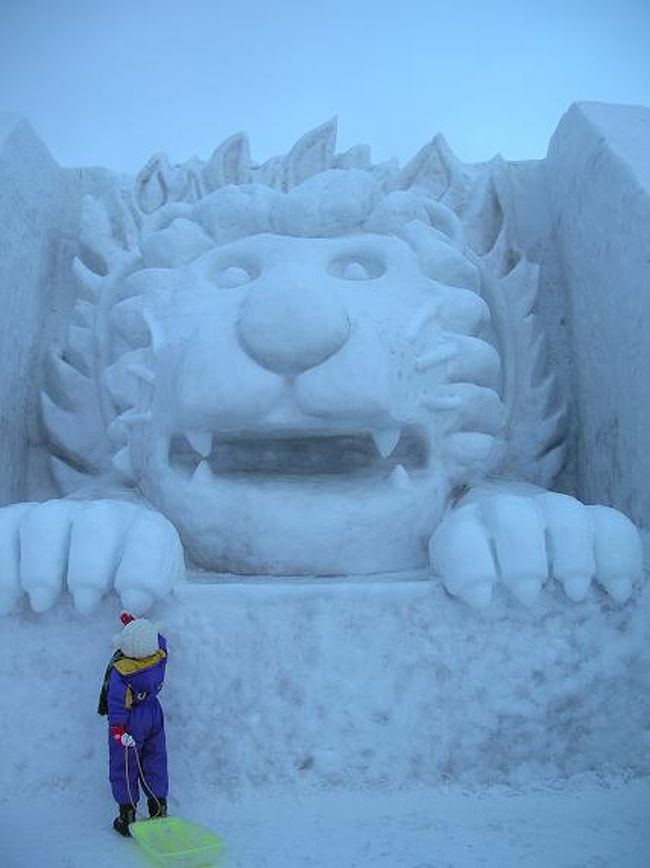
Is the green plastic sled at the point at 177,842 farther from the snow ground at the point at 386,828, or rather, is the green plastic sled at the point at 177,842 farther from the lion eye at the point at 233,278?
the lion eye at the point at 233,278

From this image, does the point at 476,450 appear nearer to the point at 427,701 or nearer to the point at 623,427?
the point at 623,427

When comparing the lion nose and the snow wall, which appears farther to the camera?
the lion nose

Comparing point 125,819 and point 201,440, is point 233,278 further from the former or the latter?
point 125,819

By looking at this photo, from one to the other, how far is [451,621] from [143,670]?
59 centimetres

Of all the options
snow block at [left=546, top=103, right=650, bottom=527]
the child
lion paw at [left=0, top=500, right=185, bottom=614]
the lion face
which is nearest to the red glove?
the child

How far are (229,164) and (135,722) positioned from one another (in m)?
1.99

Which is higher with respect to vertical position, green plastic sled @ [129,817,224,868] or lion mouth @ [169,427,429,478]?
lion mouth @ [169,427,429,478]

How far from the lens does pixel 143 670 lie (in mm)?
1414

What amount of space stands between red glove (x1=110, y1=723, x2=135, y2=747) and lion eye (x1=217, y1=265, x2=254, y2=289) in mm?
1139

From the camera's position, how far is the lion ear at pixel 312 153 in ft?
9.30

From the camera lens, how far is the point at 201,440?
1.88 m

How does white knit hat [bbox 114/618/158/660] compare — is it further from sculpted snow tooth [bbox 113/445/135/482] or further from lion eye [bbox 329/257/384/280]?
lion eye [bbox 329/257/384/280]

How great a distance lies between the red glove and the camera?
139cm

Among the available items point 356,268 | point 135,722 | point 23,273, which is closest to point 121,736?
point 135,722
